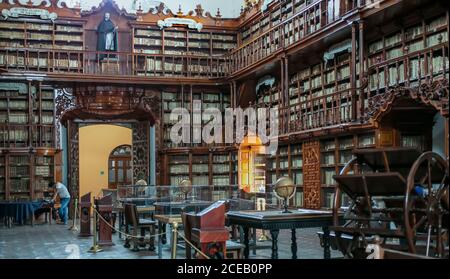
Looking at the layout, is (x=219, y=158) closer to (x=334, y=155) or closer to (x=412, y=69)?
(x=334, y=155)

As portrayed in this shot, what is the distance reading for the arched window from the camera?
20094 millimetres

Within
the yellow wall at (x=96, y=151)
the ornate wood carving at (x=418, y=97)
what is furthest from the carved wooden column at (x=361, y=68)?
the yellow wall at (x=96, y=151)

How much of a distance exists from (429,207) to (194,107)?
41.3ft

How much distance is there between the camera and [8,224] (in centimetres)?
1380

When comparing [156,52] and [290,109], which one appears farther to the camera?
[156,52]

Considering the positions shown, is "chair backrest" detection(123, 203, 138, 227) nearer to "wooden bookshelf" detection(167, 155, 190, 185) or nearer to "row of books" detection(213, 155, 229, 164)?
"wooden bookshelf" detection(167, 155, 190, 185)

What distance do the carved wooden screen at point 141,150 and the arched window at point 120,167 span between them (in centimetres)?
275

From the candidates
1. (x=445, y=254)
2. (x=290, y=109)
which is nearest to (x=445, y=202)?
(x=445, y=254)

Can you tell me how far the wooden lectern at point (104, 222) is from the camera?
972cm

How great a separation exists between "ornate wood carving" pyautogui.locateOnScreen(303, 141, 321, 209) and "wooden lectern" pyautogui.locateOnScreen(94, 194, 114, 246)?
4043 millimetres

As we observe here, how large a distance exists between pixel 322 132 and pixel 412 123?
1.83m

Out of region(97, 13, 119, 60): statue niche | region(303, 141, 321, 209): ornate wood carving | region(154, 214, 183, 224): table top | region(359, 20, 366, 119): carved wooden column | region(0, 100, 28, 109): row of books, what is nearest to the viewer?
region(154, 214, 183, 224): table top

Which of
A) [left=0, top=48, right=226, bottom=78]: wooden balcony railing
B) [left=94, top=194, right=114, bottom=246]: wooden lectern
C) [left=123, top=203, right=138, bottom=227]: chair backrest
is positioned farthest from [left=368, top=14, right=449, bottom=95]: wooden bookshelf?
[left=0, top=48, right=226, bottom=78]: wooden balcony railing

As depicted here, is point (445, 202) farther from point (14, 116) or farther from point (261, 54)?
point (14, 116)
